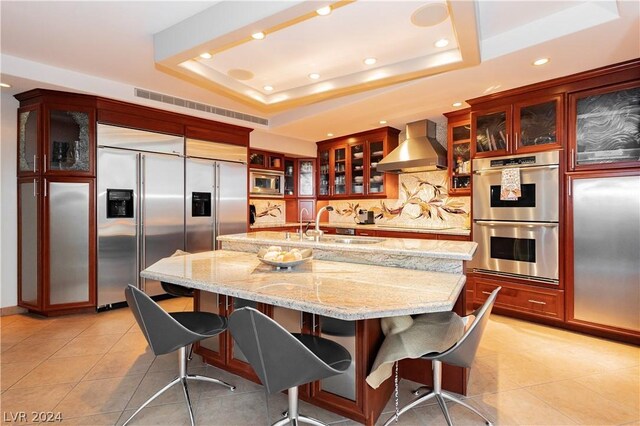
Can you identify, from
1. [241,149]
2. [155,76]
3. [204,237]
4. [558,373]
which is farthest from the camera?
[241,149]

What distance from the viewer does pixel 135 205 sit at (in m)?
3.97

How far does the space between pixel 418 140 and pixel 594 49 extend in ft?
7.40

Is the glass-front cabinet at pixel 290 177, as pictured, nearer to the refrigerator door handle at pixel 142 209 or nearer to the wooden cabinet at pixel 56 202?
the refrigerator door handle at pixel 142 209

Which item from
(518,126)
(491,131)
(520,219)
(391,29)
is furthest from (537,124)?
(391,29)

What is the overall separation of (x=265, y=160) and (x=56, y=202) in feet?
10.1

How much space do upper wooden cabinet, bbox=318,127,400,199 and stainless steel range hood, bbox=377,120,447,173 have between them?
0.34 m

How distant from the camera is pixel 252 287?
1.74m

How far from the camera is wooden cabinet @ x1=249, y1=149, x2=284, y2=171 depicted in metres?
5.71

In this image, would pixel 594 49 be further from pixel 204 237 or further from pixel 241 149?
pixel 204 237

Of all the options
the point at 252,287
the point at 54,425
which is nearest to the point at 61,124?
the point at 54,425

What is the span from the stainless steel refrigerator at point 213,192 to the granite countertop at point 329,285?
2.08 m

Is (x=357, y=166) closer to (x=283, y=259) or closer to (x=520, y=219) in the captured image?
(x=520, y=219)

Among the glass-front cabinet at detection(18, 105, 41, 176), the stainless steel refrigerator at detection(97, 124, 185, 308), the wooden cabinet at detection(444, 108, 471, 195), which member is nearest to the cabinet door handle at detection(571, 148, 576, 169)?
the wooden cabinet at detection(444, 108, 471, 195)

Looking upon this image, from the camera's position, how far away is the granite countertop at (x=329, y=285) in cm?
142
